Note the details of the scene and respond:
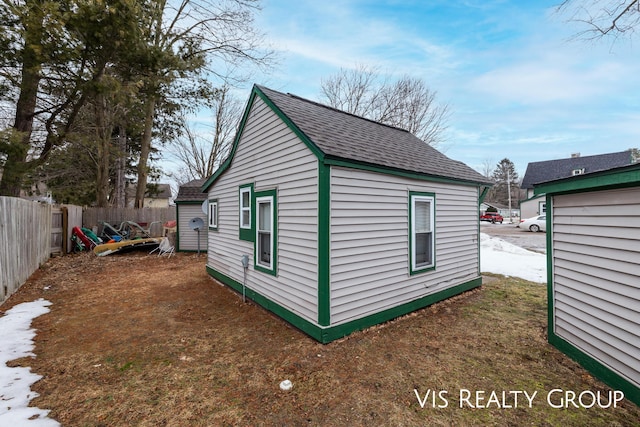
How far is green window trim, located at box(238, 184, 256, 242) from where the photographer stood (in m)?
5.55

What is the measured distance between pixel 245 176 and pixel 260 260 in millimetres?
1903

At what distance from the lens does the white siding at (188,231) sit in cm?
1229

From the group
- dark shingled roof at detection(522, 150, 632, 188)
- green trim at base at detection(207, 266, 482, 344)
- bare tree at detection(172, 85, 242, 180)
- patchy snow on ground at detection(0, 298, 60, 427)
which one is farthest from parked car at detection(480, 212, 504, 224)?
patchy snow on ground at detection(0, 298, 60, 427)

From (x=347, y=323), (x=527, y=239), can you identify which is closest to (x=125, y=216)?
(x=347, y=323)

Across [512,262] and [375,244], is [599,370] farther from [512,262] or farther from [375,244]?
[512,262]

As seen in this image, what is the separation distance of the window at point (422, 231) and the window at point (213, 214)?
17.3ft

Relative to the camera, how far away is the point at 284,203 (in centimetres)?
465

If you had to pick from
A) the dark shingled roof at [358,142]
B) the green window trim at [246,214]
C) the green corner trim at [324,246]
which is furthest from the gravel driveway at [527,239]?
the green window trim at [246,214]

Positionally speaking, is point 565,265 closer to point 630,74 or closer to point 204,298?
point 204,298

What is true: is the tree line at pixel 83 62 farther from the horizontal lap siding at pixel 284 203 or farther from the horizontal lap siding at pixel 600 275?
the horizontal lap siding at pixel 600 275

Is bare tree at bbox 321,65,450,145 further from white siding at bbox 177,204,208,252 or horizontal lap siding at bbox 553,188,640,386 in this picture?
horizontal lap siding at bbox 553,188,640,386

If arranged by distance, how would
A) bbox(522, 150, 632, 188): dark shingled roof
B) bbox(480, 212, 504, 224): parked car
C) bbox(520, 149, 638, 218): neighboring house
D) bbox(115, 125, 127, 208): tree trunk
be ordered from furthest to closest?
bbox(480, 212, 504, 224): parked car → bbox(522, 150, 632, 188): dark shingled roof → bbox(520, 149, 638, 218): neighboring house → bbox(115, 125, 127, 208): tree trunk

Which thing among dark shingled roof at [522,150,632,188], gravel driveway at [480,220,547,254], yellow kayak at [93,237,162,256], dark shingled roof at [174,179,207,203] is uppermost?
dark shingled roof at [522,150,632,188]

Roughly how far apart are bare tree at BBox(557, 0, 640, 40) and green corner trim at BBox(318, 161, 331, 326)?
660cm
